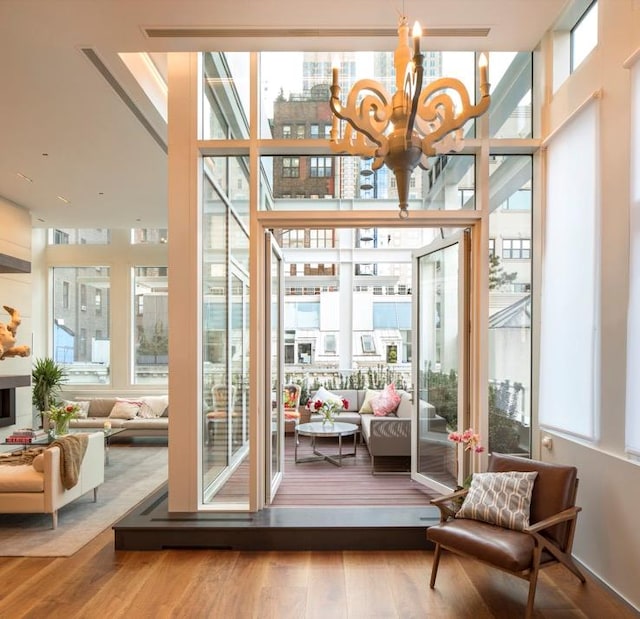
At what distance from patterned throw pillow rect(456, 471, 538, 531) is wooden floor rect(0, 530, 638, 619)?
0.45 m

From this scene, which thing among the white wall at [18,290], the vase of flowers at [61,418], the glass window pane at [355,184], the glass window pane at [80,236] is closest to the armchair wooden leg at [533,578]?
the glass window pane at [355,184]

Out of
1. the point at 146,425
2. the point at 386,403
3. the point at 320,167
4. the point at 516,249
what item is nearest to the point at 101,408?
the point at 146,425

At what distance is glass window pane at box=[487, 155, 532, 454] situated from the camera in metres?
4.22

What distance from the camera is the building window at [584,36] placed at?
3.50m

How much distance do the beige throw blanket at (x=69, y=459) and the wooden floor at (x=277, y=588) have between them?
76 cm

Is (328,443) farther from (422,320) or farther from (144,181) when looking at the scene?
(144,181)

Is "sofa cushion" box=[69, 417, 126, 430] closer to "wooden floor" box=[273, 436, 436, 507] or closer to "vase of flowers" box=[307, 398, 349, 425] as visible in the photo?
"wooden floor" box=[273, 436, 436, 507]

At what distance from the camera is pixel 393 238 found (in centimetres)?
872

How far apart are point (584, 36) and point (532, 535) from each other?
3.43 metres

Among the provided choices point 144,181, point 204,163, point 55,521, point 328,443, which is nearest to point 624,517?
point 204,163

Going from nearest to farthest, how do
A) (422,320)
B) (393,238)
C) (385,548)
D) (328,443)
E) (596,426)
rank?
(596,426)
(385,548)
(422,320)
(328,443)
(393,238)

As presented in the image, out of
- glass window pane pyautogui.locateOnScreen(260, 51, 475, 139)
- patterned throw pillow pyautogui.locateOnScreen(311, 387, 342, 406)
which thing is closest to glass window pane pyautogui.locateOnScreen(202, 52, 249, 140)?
glass window pane pyautogui.locateOnScreen(260, 51, 475, 139)

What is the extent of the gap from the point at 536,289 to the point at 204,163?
2.94 m

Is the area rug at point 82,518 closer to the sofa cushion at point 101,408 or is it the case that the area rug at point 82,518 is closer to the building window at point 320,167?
the sofa cushion at point 101,408
